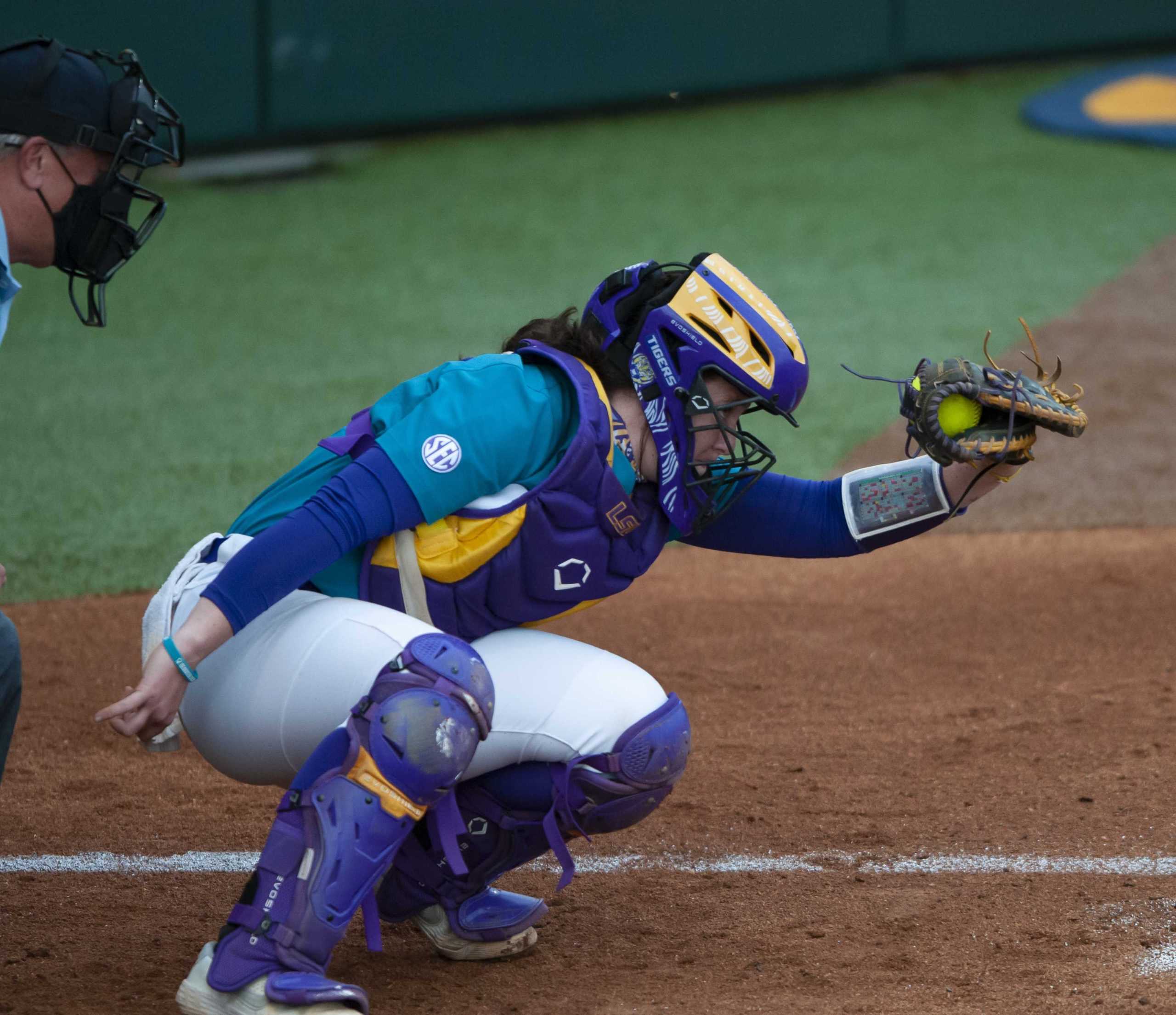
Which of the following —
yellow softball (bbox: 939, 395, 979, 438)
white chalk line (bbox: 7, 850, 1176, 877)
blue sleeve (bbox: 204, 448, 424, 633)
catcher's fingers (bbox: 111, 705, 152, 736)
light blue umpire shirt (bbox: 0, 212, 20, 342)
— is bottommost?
white chalk line (bbox: 7, 850, 1176, 877)

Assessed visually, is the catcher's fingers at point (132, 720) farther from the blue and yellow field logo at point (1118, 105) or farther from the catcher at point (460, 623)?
the blue and yellow field logo at point (1118, 105)

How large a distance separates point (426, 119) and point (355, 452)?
9552 millimetres

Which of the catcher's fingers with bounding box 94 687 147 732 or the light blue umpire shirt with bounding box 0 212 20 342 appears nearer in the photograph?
the catcher's fingers with bounding box 94 687 147 732

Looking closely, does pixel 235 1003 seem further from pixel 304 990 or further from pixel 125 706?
pixel 125 706

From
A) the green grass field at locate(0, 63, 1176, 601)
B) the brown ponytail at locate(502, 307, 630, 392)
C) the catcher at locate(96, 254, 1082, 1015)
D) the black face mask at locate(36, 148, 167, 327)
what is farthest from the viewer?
the green grass field at locate(0, 63, 1176, 601)

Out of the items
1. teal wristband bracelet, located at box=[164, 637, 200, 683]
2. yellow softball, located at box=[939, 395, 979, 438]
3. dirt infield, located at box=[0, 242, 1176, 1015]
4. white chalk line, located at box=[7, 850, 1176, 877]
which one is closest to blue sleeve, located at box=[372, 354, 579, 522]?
teal wristband bracelet, located at box=[164, 637, 200, 683]

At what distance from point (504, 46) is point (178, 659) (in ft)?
32.9

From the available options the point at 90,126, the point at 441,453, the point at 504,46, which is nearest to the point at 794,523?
the point at 441,453

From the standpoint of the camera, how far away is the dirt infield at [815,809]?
2.70 m

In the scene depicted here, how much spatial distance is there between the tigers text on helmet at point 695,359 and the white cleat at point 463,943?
838 mm

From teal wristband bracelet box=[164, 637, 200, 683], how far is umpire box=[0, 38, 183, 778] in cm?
44

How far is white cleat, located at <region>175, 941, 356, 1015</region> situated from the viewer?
2381 mm

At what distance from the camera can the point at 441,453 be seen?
8.34 ft

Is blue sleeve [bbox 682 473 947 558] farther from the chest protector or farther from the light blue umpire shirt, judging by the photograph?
the light blue umpire shirt
